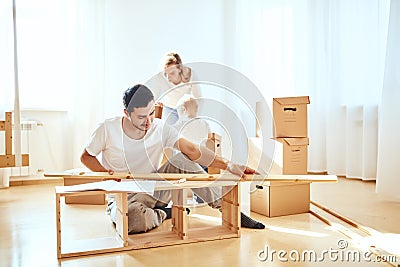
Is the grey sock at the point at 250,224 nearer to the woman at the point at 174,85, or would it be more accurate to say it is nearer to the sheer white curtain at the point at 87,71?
the woman at the point at 174,85

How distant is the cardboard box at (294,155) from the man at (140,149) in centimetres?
43

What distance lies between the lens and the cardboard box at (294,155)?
223 centimetres

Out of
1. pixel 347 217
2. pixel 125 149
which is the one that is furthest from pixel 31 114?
pixel 347 217

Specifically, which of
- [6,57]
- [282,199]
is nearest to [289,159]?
[282,199]

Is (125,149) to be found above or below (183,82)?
below

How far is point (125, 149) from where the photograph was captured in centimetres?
187

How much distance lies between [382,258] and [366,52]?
227 centimetres

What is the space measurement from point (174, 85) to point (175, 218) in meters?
1.19

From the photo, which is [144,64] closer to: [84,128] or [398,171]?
[84,128]

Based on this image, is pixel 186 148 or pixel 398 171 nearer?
pixel 186 148

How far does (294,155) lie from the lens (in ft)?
7.35

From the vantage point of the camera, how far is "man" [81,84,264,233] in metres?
1.82

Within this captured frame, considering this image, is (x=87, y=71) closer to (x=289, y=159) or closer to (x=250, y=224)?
(x=289, y=159)

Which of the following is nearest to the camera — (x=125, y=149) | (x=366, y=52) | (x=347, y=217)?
(x=125, y=149)
